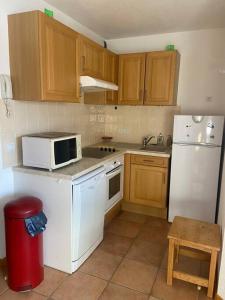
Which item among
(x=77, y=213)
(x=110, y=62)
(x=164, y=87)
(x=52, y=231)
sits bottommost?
(x=52, y=231)

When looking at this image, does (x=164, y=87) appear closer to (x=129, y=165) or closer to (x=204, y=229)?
(x=129, y=165)

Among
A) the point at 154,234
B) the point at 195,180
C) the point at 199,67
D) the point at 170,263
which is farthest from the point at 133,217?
the point at 199,67

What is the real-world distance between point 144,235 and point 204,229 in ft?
2.95

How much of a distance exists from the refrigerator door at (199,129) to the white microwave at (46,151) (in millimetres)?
1334

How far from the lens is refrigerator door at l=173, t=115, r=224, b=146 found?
8.55 ft

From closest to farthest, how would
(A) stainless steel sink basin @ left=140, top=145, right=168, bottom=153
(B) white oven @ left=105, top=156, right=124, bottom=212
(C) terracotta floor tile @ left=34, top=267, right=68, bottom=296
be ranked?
(C) terracotta floor tile @ left=34, top=267, right=68, bottom=296 → (B) white oven @ left=105, top=156, right=124, bottom=212 → (A) stainless steel sink basin @ left=140, top=145, right=168, bottom=153

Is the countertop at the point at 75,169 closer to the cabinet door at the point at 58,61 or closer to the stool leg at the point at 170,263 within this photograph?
the cabinet door at the point at 58,61

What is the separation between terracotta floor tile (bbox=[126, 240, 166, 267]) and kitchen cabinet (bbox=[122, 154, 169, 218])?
2.14ft

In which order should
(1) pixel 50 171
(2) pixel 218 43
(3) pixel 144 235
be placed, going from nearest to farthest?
(1) pixel 50 171 → (3) pixel 144 235 → (2) pixel 218 43

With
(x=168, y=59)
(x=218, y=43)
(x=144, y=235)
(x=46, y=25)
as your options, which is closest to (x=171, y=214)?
(x=144, y=235)

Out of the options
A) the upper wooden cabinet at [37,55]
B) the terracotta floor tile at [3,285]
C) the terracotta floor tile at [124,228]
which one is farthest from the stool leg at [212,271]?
the upper wooden cabinet at [37,55]

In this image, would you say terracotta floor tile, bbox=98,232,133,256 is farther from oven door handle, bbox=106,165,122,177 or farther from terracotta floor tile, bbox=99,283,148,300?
oven door handle, bbox=106,165,122,177

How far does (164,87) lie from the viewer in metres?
3.04

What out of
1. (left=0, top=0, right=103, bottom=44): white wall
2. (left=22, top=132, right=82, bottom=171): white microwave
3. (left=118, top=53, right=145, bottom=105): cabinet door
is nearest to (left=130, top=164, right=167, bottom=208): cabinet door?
(left=118, top=53, right=145, bottom=105): cabinet door
